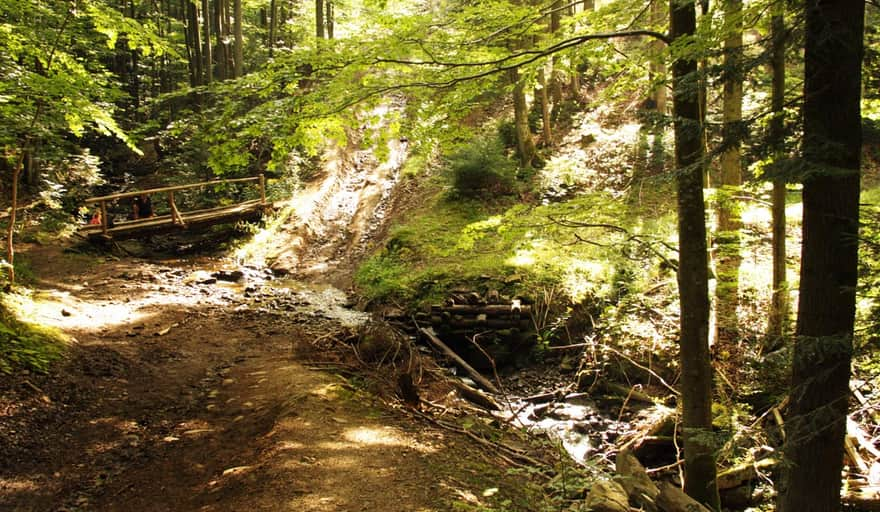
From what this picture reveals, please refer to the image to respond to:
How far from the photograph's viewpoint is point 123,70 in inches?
960

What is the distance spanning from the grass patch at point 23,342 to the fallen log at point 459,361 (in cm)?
612

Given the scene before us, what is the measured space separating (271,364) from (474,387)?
138 inches

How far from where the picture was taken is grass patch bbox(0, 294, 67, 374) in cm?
673

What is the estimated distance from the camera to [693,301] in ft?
17.5

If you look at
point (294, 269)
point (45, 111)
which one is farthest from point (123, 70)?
point (45, 111)

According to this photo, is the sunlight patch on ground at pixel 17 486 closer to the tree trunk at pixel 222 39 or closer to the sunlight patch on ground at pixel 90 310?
the sunlight patch on ground at pixel 90 310

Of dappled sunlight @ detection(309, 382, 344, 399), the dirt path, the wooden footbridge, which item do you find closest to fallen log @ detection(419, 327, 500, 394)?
the dirt path

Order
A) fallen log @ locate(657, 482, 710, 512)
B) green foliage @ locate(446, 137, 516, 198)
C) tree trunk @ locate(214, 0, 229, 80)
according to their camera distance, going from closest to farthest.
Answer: fallen log @ locate(657, 482, 710, 512), green foliage @ locate(446, 137, 516, 198), tree trunk @ locate(214, 0, 229, 80)

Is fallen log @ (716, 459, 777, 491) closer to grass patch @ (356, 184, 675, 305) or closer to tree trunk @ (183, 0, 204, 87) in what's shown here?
grass patch @ (356, 184, 675, 305)

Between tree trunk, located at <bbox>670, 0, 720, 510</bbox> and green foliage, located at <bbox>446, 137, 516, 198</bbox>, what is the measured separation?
10622mm

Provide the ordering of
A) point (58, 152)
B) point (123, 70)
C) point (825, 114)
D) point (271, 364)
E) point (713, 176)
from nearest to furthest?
point (825, 114), point (271, 364), point (58, 152), point (713, 176), point (123, 70)

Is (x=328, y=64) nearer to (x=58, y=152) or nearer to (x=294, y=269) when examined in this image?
(x=294, y=269)

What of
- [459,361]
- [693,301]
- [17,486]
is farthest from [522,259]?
[17,486]

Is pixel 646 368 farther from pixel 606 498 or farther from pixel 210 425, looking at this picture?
pixel 210 425
